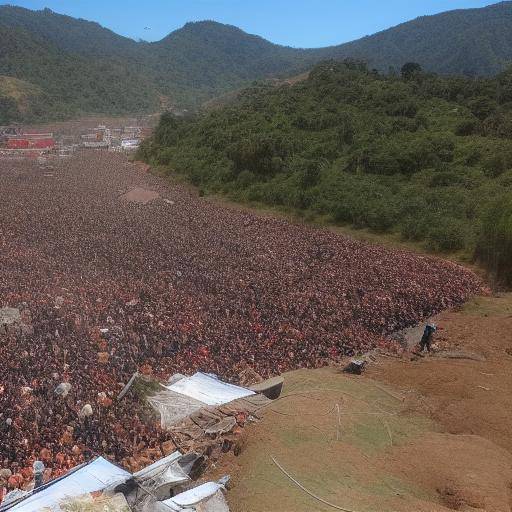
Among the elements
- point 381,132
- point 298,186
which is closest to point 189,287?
point 298,186

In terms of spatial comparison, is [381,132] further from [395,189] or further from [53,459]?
[53,459]

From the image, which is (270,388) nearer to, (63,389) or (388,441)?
(388,441)

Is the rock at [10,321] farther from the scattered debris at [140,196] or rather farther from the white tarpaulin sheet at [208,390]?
the scattered debris at [140,196]

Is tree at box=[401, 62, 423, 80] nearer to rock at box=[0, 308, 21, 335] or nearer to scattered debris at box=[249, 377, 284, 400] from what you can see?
rock at box=[0, 308, 21, 335]

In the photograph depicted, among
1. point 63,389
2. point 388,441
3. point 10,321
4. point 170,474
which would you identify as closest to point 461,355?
point 388,441

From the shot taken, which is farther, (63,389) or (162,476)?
(63,389)

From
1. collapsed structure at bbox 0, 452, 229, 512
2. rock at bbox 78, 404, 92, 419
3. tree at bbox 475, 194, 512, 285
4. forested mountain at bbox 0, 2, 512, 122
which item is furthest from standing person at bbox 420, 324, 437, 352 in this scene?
forested mountain at bbox 0, 2, 512, 122

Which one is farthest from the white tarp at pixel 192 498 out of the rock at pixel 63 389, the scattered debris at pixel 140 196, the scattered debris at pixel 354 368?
the scattered debris at pixel 140 196
